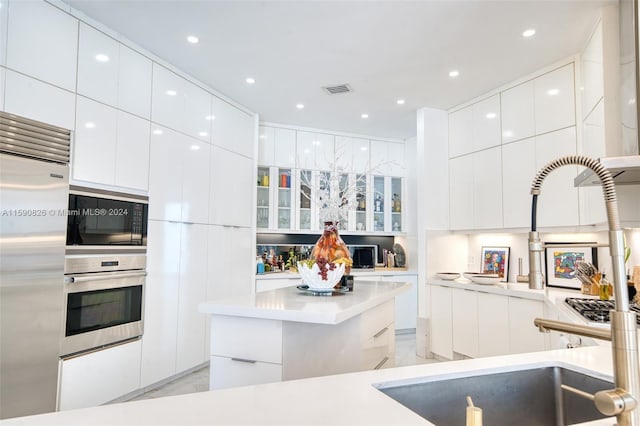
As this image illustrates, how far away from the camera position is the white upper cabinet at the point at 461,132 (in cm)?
423

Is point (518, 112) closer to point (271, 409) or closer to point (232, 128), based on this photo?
point (232, 128)

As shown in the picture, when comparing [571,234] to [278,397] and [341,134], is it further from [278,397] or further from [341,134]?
[278,397]

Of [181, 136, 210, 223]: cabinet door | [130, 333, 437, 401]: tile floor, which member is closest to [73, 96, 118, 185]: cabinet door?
[181, 136, 210, 223]: cabinet door

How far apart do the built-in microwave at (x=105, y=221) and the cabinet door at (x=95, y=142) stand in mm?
121

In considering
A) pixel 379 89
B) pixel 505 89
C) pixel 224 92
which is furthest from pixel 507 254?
pixel 224 92

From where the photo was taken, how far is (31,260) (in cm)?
233

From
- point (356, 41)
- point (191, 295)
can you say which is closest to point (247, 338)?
point (191, 295)

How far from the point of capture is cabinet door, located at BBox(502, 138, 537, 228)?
140 inches

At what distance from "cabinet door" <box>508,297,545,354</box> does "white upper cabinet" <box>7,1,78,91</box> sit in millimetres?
3728

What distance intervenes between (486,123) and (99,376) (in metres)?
4.03

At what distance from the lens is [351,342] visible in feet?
6.06

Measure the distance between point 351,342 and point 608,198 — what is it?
1348 millimetres

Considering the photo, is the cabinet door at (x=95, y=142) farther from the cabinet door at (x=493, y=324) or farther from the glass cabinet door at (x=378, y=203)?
the glass cabinet door at (x=378, y=203)

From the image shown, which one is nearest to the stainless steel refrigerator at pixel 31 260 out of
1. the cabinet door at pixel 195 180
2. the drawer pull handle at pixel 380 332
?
the cabinet door at pixel 195 180
